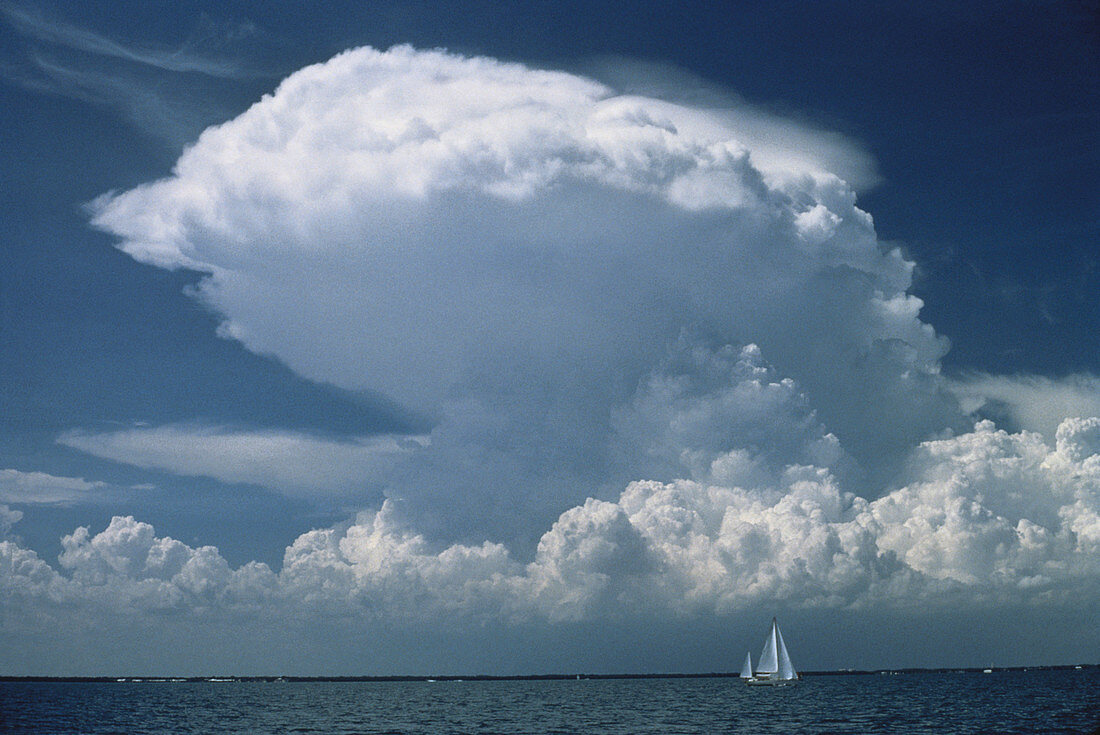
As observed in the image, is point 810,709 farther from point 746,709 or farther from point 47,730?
point 47,730

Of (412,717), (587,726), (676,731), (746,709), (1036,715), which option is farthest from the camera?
(746,709)

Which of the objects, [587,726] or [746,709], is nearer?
[587,726]

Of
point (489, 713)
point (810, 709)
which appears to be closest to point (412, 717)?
point (489, 713)

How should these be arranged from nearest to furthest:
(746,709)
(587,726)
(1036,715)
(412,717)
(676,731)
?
1. (676,731)
2. (587,726)
3. (1036,715)
4. (412,717)
5. (746,709)

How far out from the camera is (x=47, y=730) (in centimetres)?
15000

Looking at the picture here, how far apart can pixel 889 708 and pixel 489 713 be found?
8242cm

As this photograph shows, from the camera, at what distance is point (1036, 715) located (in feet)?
523

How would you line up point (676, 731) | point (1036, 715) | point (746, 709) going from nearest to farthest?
point (676, 731), point (1036, 715), point (746, 709)

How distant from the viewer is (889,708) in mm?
192500

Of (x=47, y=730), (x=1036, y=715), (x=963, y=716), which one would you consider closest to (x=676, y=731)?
(x=963, y=716)

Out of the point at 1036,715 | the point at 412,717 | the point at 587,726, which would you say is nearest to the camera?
the point at 587,726

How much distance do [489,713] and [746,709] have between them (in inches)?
2107

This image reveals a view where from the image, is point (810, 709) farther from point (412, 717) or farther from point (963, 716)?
point (412, 717)

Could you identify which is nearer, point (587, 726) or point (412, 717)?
point (587, 726)
